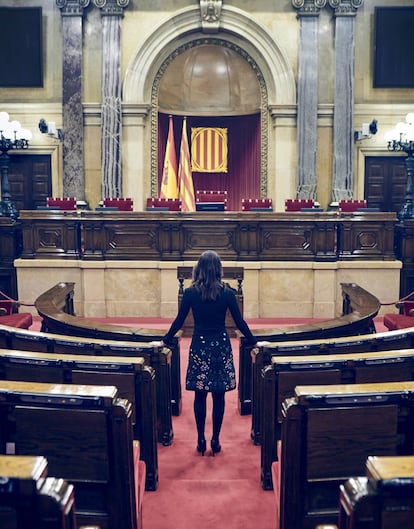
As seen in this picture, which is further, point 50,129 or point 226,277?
point 50,129

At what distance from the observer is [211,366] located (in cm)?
381

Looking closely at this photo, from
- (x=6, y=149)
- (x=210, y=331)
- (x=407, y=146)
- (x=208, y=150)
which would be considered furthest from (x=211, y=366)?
(x=208, y=150)

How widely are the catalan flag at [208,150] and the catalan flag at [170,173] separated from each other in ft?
3.59

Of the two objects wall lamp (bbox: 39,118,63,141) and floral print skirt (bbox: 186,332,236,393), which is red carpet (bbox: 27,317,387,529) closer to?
floral print skirt (bbox: 186,332,236,393)

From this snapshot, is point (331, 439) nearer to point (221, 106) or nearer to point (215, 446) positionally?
point (215, 446)

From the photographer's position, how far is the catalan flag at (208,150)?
14258mm

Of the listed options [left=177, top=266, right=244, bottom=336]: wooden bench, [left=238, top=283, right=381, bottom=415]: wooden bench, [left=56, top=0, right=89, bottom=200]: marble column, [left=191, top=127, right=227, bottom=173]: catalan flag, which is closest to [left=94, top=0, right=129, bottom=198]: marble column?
[left=56, top=0, right=89, bottom=200]: marble column

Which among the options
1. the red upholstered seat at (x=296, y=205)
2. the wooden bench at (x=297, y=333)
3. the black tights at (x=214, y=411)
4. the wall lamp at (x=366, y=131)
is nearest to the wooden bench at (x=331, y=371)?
the black tights at (x=214, y=411)

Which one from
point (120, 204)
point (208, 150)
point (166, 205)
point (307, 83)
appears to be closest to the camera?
point (166, 205)

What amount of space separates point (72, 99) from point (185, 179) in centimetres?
276

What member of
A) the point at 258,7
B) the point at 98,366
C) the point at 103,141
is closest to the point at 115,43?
the point at 103,141

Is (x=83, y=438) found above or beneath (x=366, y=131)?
beneath

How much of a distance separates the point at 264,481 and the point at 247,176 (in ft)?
36.9

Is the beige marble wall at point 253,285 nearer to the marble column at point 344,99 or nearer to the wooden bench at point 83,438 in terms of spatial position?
the marble column at point 344,99
